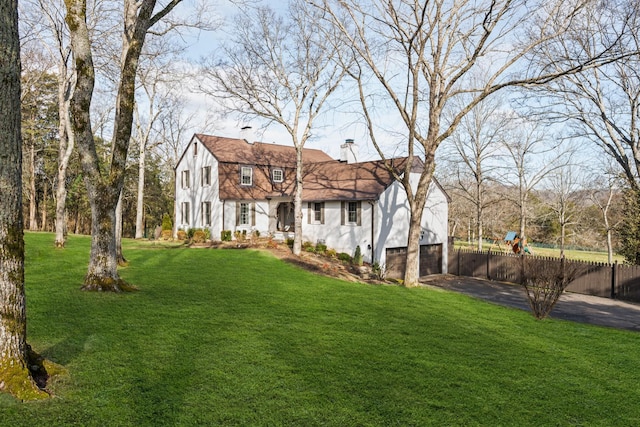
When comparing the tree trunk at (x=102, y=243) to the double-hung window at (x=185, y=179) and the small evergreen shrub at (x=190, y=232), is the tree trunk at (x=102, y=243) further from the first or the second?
the double-hung window at (x=185, y=179)

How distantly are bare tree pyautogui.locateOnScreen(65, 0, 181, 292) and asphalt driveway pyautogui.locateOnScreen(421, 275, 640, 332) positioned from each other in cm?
1325

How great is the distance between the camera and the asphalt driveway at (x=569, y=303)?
13.2 m

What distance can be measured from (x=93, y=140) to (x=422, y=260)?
64.9ft

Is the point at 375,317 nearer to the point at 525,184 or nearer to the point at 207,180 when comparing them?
the point at 207,180

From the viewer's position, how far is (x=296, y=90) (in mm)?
21000

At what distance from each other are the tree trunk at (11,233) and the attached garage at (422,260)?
1817cm

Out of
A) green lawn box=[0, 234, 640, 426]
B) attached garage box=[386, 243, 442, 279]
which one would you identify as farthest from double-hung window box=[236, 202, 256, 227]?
green lawn box=[0, 234, 640, 426]

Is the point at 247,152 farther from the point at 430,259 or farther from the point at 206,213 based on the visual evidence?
the point at 430,259

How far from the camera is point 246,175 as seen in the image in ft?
95.1

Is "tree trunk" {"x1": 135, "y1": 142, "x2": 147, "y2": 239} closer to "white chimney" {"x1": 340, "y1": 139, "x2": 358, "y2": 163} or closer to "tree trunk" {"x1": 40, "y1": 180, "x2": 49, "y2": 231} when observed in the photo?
"white chimney" {"x1": 340, "y1": 139, "x2": 358, "y2": 163}

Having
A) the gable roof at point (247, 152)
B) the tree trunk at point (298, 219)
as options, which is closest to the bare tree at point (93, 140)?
the tree trunk at point (298, 219)

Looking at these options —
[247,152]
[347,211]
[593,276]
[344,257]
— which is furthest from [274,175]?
[593,276]

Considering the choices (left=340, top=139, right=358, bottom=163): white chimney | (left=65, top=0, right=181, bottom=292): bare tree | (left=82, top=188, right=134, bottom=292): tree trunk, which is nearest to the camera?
(left=65, top=0, right=181, bottom=292): bare tree

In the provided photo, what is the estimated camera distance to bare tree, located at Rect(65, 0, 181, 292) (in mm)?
8406
